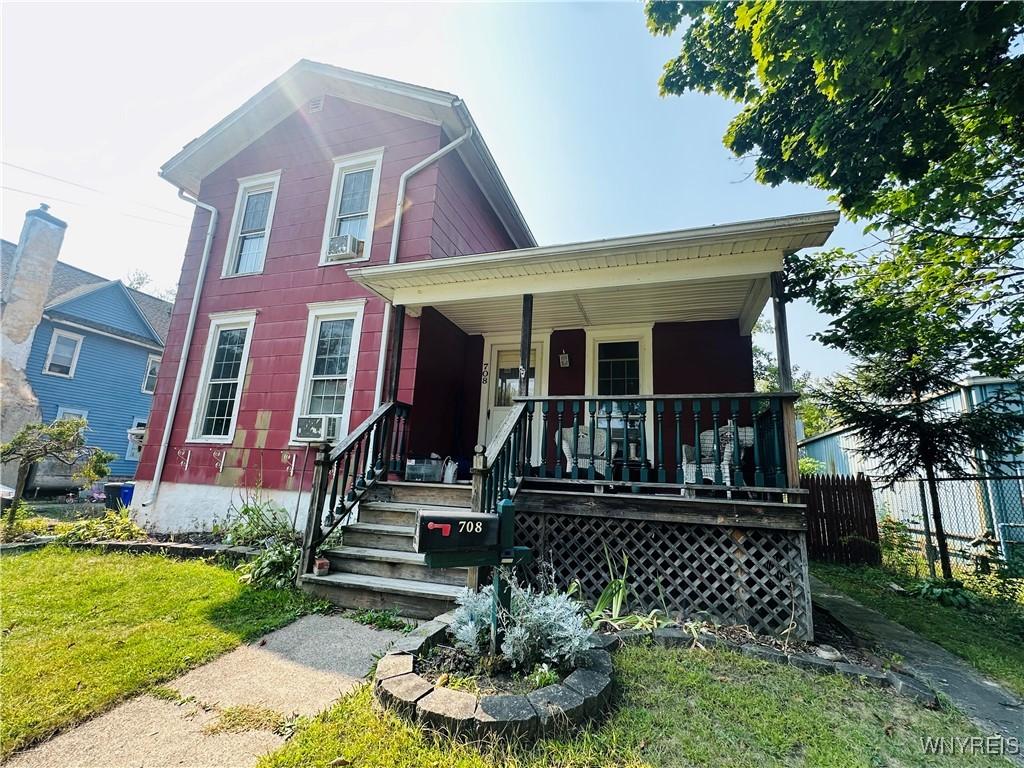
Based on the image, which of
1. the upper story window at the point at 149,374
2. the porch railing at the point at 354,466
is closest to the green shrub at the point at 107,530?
the porch railing at the point at 354,466

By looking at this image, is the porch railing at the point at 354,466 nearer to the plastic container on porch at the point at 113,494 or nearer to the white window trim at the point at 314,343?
the white window trim at the point at 314,343

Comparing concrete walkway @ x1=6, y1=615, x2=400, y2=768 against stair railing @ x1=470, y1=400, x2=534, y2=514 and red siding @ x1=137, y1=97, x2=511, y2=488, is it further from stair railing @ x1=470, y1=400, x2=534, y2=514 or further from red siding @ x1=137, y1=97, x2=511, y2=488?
red siding @ x1=137, y1=97, x2=511, y2=488

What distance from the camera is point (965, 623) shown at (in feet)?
13.9

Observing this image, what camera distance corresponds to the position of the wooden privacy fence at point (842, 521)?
23.3ft

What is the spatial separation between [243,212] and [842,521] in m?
11.8

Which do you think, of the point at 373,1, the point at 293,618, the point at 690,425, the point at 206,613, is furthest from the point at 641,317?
the point at 206,613

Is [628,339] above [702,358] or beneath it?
above

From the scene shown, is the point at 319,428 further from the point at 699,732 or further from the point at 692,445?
the point at 699,732

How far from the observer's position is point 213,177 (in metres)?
8.55

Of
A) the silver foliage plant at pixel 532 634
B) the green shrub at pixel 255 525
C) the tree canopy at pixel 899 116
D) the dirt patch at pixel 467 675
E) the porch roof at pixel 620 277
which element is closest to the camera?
the dirt patch at pixel 467 675

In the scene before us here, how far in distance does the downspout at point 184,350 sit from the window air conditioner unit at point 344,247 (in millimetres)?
2893

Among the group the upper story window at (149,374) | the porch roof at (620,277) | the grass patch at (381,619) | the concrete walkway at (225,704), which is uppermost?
the upper story window at (149,374)

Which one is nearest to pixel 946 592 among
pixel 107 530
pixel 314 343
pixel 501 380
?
pixel 501 380

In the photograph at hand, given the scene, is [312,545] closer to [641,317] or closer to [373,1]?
[641,317]
